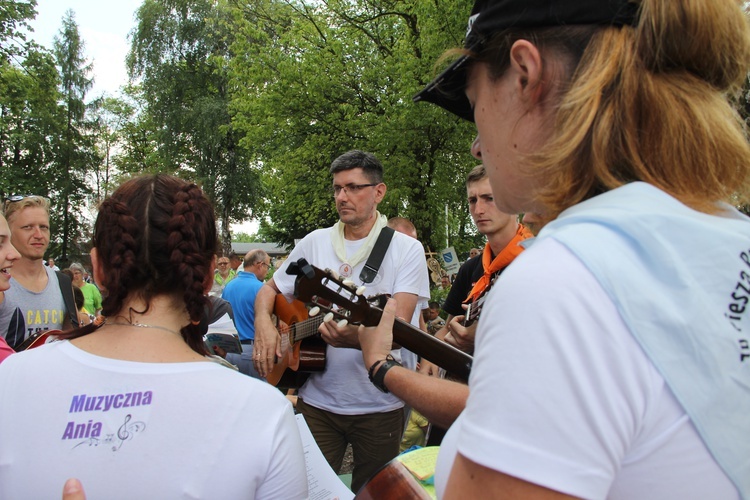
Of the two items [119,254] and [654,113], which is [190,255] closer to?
[119,254]

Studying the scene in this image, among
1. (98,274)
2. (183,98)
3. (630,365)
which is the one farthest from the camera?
(183,98)

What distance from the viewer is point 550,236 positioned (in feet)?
2.20

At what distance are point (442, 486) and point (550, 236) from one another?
43 cm

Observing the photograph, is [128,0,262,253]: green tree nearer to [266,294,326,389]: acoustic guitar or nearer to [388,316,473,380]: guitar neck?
[266,294,326,389]: acoustic guitar

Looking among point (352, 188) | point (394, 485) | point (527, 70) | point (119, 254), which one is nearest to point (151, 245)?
point (119, 254)

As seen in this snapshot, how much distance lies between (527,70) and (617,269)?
15.4 inches

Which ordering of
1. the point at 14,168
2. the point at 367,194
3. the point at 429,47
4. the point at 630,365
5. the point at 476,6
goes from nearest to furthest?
the point at 630,365, the point at 476,6, the point at 367,194, the point at 429,47, the point at 14,168

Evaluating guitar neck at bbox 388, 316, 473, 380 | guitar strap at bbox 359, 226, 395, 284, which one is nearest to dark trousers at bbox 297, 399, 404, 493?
guitar strap at bbox 359, 226, 395, 284

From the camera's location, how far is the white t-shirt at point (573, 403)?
58 centimetres

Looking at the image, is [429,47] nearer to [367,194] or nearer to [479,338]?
[367,194]

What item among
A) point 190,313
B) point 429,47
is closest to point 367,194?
point 190,313

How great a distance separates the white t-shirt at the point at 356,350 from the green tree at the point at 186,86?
77.1ft

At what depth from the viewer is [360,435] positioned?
3416mm

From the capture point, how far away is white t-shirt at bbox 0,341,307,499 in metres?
1.19
